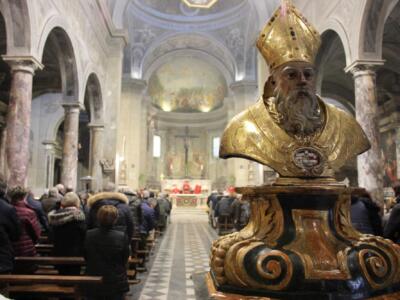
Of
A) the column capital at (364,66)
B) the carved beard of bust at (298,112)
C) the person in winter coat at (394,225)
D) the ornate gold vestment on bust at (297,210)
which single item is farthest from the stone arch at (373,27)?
the carved beard of bust at (298,112)

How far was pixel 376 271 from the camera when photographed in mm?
1631

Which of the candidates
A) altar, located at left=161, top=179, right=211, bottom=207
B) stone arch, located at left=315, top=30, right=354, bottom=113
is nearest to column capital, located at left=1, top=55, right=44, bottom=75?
stone arch, located at left=315, top=30, right=354, bottom=113

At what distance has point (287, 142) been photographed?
1880 millimetres

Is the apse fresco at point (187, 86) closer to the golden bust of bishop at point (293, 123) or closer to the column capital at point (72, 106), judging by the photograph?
the column capital at point (72, 106)

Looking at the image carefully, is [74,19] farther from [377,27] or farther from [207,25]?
[207,25]

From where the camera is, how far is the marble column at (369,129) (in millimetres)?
8070

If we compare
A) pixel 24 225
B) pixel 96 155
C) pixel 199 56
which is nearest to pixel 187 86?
pixel 199 56

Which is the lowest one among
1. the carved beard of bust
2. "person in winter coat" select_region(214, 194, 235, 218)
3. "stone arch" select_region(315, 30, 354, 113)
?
"person in winter coat" select_region(214, 194, 235, 218)

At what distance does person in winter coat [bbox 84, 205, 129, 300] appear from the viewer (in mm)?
3371

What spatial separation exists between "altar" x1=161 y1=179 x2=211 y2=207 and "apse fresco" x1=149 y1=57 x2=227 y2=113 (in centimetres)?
679

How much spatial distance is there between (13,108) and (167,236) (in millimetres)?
5791

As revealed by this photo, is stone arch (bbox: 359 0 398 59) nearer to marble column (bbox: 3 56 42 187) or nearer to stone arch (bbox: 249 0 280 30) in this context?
marble column (bbox: 3 56 42 187)

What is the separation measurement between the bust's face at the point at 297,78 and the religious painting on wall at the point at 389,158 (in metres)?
14.4

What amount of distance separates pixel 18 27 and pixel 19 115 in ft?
6.14
